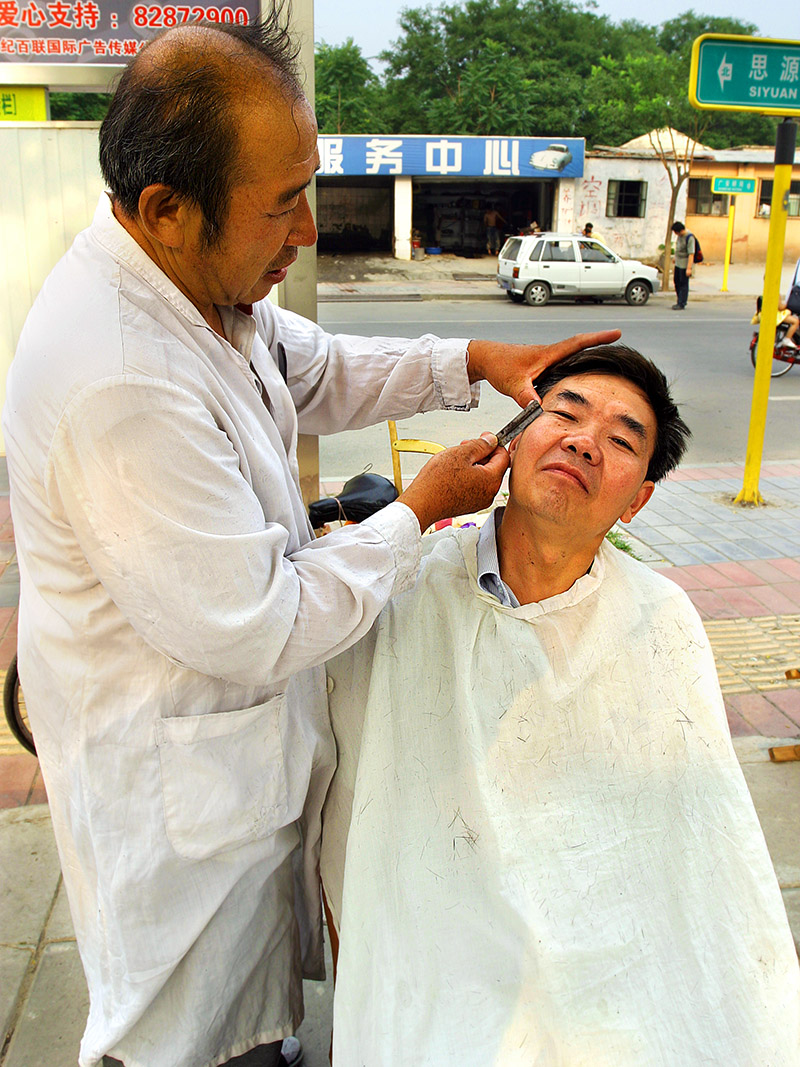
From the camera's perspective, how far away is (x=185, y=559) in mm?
1164

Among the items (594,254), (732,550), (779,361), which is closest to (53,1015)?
(732,550)

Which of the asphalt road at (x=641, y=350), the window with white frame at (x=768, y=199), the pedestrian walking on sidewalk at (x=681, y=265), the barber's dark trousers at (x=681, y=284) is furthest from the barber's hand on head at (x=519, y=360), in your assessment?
the window with white frame at (x=768, y=199)

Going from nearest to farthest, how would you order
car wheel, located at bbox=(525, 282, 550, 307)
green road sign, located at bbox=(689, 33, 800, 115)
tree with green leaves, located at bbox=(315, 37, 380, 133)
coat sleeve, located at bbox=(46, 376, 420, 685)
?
coat sleeve, located at bbox=(46, 376, 420, 685) → green road sign, located at bbox=(689, 33, 800, 115) → car wheel, located at bbox=(525, 282, 550, 307) → tree with green leaves, located at bbox=(315, 37, 380, 133)

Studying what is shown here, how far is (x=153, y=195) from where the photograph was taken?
3.96 feet

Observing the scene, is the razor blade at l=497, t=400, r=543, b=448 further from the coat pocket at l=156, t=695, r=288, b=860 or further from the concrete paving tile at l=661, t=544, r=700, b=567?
the concrete paving tile at l=661, t=544, r=700, b=567

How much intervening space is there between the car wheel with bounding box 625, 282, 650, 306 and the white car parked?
0.02 meters

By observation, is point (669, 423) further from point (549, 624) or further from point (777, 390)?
point (777, 390)

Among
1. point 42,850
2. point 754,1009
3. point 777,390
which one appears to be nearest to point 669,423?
point 754,1009

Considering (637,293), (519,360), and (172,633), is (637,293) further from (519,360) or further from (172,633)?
(172,633)

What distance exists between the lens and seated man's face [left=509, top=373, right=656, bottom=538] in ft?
5.74

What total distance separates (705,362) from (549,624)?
10056 mm

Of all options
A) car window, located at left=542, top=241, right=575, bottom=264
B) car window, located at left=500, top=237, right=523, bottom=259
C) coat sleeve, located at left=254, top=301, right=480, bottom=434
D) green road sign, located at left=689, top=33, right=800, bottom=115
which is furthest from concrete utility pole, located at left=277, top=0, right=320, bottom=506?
car window, located at left=500, top=237, right=523, bottom=259

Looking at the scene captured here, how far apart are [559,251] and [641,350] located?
615cm

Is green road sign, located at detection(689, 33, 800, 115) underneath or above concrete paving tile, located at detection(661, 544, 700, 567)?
above
